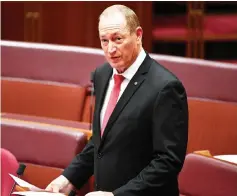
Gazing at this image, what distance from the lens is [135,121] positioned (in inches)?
22.5

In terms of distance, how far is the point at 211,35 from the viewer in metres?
1.38

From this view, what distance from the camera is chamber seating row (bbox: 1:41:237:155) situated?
2.99 feet

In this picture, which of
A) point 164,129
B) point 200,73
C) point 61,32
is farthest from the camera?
point 61,32

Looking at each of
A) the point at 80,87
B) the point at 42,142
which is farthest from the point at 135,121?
the point at 80,87

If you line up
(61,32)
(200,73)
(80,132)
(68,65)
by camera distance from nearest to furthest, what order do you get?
(80,132) < (200,73) < (68,65) < (61,32)

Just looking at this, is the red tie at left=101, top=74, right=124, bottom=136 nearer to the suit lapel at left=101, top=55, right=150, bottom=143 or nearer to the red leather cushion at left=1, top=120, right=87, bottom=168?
the suit lapel at left=101, top=55, right=150, bottom=143

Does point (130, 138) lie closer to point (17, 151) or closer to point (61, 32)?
point (17, 151)

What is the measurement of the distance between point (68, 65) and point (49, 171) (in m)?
0.24

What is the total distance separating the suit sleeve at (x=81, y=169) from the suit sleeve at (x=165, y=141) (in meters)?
0.08

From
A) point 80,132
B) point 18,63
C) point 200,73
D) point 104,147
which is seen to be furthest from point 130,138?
point 18,63

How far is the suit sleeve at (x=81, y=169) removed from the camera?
64cm

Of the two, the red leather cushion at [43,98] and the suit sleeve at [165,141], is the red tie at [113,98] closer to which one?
the suit sleeve at [165,141]

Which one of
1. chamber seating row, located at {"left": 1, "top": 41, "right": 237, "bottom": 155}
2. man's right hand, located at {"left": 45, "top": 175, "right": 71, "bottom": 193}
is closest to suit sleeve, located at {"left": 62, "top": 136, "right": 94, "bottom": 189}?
man's right hand, located at {"left": 45, "top": 175, "right": 71, "bottom": 193}

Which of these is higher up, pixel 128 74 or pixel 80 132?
pixel 128 74
